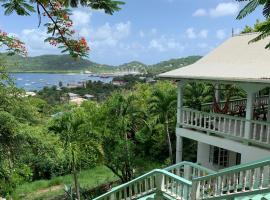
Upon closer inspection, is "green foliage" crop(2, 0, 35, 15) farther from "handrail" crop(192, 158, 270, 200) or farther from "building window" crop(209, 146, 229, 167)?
"building window" crop(209, 146, 229, 167)

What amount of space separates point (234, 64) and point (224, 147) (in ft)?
11.0

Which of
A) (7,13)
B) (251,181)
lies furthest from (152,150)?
(7,13)

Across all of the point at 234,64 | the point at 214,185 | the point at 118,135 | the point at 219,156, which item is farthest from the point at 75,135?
the point at 214,185

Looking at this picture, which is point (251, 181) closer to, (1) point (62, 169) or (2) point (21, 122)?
(2) point (21, 122)

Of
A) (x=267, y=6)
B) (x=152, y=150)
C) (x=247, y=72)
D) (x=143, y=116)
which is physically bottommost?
(x=152, y=150)

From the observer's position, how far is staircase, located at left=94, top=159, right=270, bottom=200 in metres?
7.20

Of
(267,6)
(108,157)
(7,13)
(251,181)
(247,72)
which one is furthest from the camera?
(108,157)

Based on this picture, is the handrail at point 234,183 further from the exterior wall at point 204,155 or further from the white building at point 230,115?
the exterior wall at point 204,155

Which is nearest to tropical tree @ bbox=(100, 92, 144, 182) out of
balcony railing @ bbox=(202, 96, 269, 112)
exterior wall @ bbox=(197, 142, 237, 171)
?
balcony railing @ bbox=(202, 96, 269, 112)

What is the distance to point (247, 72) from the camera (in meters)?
12.1

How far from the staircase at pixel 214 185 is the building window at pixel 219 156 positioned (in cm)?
513

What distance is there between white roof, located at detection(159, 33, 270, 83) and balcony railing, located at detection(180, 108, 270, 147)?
1528 millimetres

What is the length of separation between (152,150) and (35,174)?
9.17 meters

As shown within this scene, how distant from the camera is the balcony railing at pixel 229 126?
38.8ft
